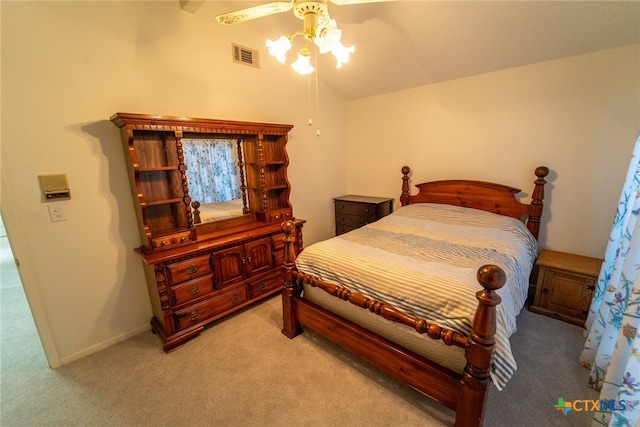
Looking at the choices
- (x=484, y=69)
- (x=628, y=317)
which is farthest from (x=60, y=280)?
(x=484, y=69)

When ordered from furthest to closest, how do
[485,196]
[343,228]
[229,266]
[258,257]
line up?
Answer: [343,228] < [485,196] < [258,257] < [229,266]

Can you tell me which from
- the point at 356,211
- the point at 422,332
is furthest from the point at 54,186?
the point at 356,211

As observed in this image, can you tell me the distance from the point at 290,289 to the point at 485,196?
2.39 meters

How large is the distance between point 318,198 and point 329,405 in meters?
2.62

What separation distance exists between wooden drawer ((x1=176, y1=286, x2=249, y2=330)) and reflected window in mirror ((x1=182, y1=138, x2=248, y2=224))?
2.49 ft

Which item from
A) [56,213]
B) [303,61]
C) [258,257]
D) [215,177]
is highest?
[303,61]

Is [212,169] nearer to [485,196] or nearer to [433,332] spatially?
[433,332]

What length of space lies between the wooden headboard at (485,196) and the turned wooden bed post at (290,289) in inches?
81.2

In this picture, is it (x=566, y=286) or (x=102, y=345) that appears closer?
(x=102, y=345)

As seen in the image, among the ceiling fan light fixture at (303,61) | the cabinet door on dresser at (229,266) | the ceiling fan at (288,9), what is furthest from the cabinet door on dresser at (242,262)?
the ceiling fan at (288,9)

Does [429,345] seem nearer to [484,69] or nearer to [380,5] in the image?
[380,5]

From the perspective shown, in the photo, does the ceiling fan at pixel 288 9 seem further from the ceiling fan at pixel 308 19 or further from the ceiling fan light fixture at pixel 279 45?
the ceiling fan light fixture at pixel 279 45

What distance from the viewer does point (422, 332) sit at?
1402mm

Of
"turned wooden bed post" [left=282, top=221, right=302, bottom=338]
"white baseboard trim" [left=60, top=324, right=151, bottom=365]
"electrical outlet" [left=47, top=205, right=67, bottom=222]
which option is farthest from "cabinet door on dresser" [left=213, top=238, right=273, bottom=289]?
"electrical outlet" [left=47, top=205, right=67, bottom=222]
